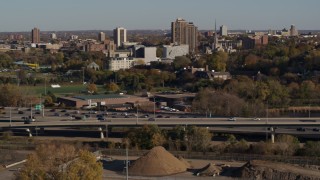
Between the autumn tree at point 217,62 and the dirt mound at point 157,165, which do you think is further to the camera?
the autumn tree at point 217,62

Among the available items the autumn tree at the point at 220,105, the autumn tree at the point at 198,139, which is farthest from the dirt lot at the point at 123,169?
the autumn tree at the point at 220,105

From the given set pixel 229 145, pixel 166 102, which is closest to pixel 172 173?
pixel 229 145

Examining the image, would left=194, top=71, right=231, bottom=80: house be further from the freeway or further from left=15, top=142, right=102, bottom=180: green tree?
left=15, top=142, right=102, bottom=180: green tree

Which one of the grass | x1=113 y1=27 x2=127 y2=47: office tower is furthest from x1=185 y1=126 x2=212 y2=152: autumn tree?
x1=113 y1=27 x2=127 y2=47: office tower

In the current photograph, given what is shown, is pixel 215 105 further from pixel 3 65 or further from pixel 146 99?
pixel 3 65

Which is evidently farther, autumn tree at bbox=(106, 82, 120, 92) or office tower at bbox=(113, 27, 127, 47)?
office tower at bbox=(113, 27, 127, 47)

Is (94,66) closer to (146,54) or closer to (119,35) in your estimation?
(146,54)

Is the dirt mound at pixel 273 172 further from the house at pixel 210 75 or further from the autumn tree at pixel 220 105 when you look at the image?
the house at pixel 210 75
